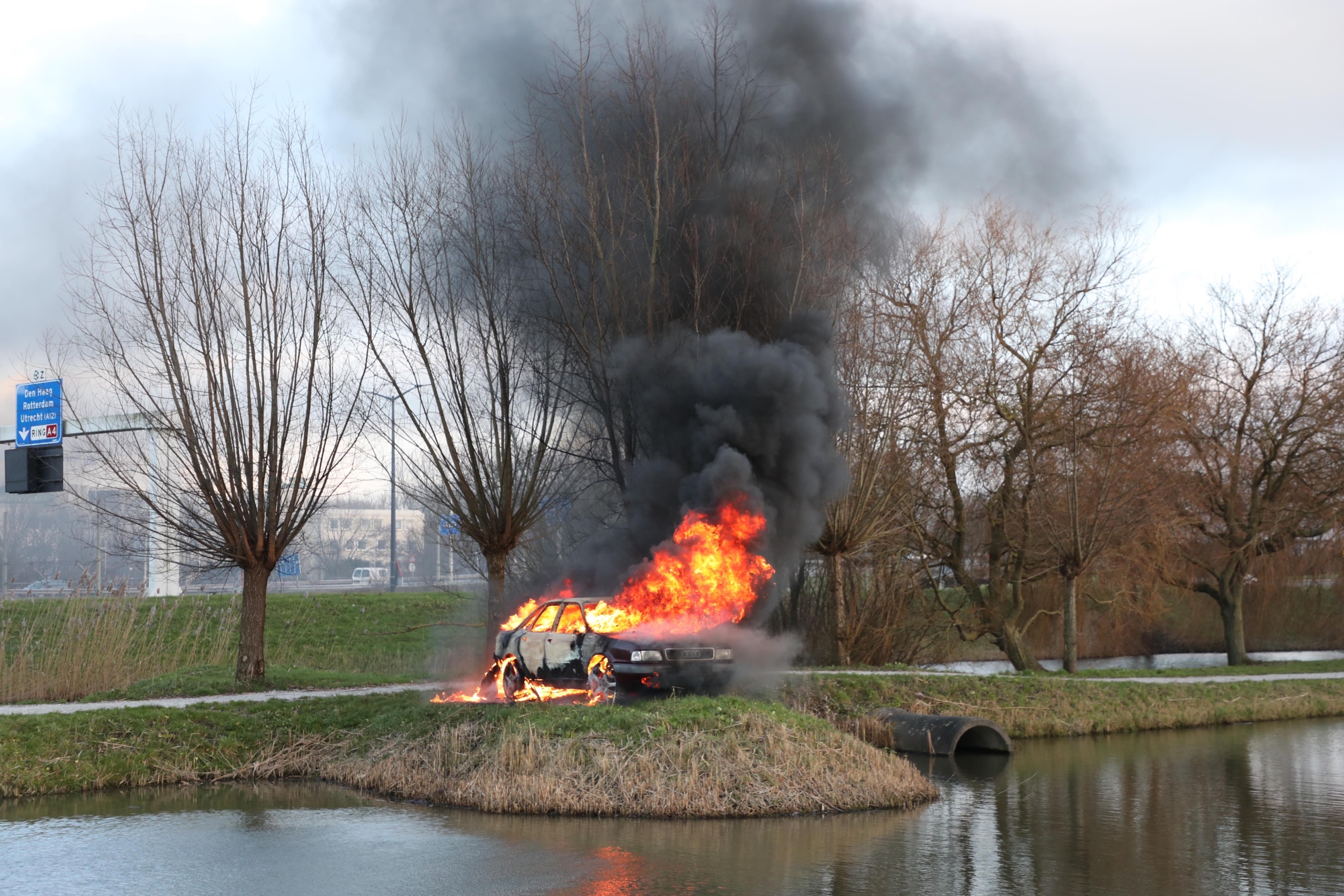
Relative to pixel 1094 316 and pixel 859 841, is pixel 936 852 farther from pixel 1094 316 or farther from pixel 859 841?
pixel 1094 316

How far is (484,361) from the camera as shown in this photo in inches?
803

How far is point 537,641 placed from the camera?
15984 mm

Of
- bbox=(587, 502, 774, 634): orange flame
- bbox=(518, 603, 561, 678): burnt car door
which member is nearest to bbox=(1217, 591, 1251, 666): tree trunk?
bbox=(587, 502, 774, 634): orange flame

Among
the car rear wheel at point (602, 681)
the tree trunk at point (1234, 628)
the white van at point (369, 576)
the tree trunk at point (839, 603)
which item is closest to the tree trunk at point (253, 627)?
the car rear wheel at point (602, 681)

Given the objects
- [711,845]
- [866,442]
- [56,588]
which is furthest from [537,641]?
[56,588]

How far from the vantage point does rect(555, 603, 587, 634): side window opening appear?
15.6 m

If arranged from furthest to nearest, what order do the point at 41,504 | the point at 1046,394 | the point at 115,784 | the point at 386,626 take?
the point at 41,504
the point at 386,626
the point at 1046,394
the point at 115,784

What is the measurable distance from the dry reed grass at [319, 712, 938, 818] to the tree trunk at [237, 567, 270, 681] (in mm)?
8088

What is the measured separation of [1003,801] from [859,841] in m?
3.34

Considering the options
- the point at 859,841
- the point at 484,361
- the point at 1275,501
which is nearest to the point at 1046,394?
the point at 1275,501

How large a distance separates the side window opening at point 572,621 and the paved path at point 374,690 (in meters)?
4.30

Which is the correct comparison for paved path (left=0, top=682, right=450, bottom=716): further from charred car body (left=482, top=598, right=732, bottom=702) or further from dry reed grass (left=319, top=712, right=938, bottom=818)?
dry reed grass (left=319, top=712, right=938, bottom=818)

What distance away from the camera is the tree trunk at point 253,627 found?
2088 centimetres

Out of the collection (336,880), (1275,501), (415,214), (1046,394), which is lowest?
(336,880)
